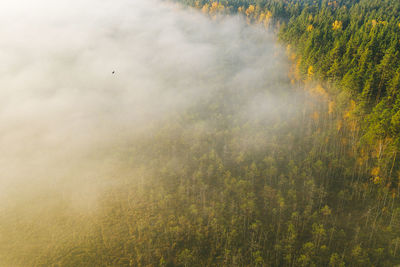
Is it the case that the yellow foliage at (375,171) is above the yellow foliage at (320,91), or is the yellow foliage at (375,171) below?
below

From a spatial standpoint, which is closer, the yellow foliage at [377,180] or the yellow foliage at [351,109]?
the yellow foliage at [377,180]

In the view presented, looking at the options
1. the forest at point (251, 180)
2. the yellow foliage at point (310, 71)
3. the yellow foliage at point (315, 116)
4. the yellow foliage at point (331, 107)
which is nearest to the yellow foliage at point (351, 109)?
the forest at point (251, 180)

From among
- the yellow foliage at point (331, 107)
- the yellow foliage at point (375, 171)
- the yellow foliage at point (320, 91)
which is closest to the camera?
the yellow foliage at point (375, 171)

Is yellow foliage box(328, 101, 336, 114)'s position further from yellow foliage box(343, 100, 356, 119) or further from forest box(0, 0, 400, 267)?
yellow foliage box(343, 100, 356, 119)

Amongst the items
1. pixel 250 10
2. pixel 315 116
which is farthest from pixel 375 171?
pixel 250 10

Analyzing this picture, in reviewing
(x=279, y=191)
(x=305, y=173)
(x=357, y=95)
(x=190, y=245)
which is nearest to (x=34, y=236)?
(x=190, y=245)

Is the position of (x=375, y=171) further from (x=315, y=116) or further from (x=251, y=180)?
(x=251, y=180)

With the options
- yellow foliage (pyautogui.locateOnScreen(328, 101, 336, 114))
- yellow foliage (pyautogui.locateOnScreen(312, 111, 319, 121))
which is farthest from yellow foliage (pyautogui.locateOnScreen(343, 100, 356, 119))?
yellow foliage (pyautogui.locateOnScreen(312, 111, 319, 121))

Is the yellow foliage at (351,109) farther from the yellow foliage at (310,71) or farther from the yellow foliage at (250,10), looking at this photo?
the yellow foliage at (250,10)

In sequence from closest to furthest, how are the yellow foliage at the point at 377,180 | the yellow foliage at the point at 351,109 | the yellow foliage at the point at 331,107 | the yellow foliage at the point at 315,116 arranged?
the yellow foliage at the point at 377,180 < the yellow foliage at the point at 351,109 < the yellow foliage at the point at 331,107 < the yellow foliage at the point at 315,116
